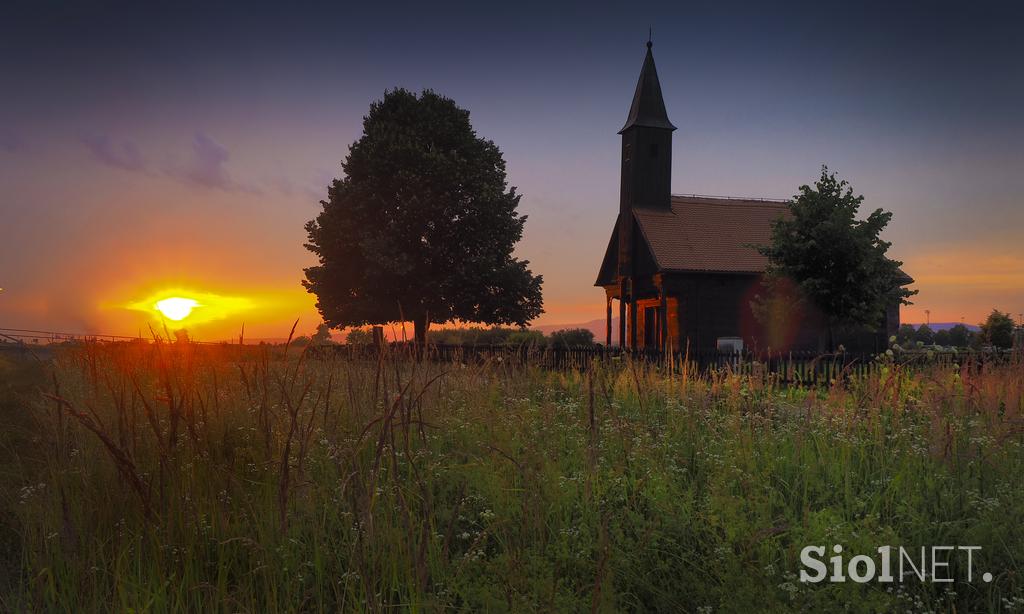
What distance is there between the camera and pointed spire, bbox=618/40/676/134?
30.7 meters

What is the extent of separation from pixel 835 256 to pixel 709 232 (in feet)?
22.9

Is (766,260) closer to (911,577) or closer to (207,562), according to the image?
(911,577)

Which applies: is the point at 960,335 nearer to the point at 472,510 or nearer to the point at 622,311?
the point at 622,311

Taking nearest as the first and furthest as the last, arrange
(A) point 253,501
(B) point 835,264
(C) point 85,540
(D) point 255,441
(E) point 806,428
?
(C) point 85,540 < (A) point 253,501 < (D) point 255,441 < (E) point 806,428 < (B) point 835,264

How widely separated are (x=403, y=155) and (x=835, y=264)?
16824 millimetres

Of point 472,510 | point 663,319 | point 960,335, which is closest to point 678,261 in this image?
point 663,319

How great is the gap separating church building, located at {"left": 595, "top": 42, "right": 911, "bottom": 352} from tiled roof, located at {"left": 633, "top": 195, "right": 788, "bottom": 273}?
0.05 m

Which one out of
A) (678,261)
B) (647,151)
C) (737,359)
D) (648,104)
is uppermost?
(648,104)

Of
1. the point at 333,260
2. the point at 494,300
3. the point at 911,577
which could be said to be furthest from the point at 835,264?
the point at 911,577

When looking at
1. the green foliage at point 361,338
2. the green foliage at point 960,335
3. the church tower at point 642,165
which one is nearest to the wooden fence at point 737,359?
the green foliage at point 361,338

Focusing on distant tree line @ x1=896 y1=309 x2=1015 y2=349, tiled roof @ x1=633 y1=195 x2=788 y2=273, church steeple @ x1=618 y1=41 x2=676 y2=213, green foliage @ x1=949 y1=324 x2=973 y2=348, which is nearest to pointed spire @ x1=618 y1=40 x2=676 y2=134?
church steeple @ x1=618 y1=41 x2=676 y2=213

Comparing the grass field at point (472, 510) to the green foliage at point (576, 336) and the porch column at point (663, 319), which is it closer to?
the porch column at point (663, 319)

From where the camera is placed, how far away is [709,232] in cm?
3045

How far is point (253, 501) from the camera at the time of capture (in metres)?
4.78
